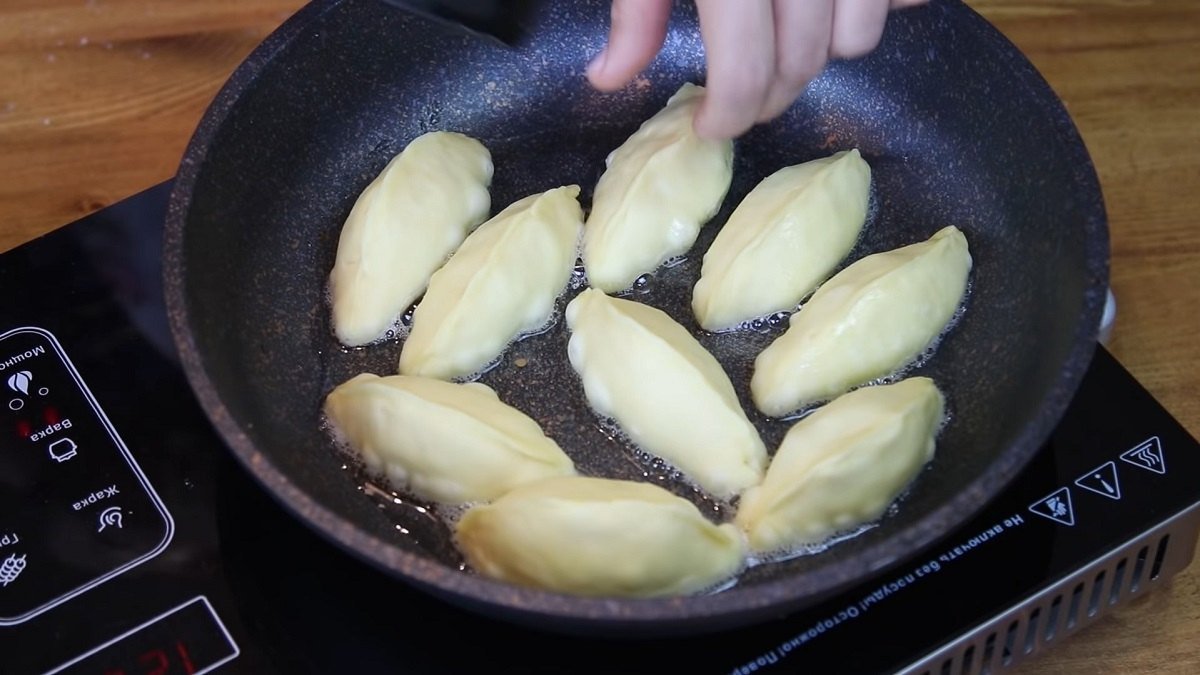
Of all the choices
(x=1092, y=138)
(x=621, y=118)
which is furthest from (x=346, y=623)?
(x=1092, y=138)

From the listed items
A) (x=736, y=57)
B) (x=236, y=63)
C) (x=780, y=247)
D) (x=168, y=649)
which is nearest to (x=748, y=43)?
(x=736, y=57)

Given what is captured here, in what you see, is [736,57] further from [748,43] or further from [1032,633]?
[1032,633]

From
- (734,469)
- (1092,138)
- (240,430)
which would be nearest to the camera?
(240,430)

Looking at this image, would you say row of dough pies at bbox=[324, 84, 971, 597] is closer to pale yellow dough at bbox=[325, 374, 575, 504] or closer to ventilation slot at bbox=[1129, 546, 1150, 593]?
pale yellow dough at bbox=[325, 374, 575, 504]

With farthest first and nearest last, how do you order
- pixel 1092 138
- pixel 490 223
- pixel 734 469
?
pixel 1092 138 → pixel 490 223 → pixel 734 469

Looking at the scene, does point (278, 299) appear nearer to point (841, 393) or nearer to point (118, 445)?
point (118, 445)

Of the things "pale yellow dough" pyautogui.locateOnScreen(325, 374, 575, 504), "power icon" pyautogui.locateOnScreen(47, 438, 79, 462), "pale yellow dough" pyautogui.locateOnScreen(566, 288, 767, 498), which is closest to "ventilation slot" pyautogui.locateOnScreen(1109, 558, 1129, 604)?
"pale yellow dough" pyautogui.locateOnScreen(566, 288, 767, 498)

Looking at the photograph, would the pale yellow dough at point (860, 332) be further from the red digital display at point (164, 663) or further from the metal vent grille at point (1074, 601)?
the red digital display at point (164, 663)
